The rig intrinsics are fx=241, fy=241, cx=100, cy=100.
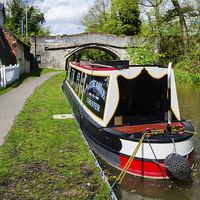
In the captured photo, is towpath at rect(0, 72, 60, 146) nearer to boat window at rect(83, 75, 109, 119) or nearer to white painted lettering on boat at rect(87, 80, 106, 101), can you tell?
boat window at rect(83, 75, 109, 119)

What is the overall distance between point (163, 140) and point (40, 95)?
768cm

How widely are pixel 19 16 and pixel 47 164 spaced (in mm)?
39467

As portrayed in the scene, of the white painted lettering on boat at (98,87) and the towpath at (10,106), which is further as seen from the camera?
the towpath at (10,106)

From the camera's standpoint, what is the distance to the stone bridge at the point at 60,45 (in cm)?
2652

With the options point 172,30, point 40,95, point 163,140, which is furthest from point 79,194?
point 172,30

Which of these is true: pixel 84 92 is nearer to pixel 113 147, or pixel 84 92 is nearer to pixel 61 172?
pixel 113 147

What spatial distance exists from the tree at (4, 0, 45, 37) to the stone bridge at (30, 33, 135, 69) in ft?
39.4

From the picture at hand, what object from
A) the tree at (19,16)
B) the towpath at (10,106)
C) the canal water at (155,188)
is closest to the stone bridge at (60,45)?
the tree at (19,16)

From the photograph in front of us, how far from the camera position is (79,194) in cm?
362

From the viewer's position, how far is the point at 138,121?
5602mm

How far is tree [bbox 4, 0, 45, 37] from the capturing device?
1503 inches

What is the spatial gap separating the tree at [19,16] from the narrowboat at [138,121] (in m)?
34.8

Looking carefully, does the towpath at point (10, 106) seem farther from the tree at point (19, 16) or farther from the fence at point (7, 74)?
the tree at point (19, 16)

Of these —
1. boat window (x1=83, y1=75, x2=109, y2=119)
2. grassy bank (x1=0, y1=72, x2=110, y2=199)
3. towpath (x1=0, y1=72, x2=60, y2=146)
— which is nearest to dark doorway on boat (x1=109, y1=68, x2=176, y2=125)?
boat window (x1=83, y1=75, x2=109, y2=119)
